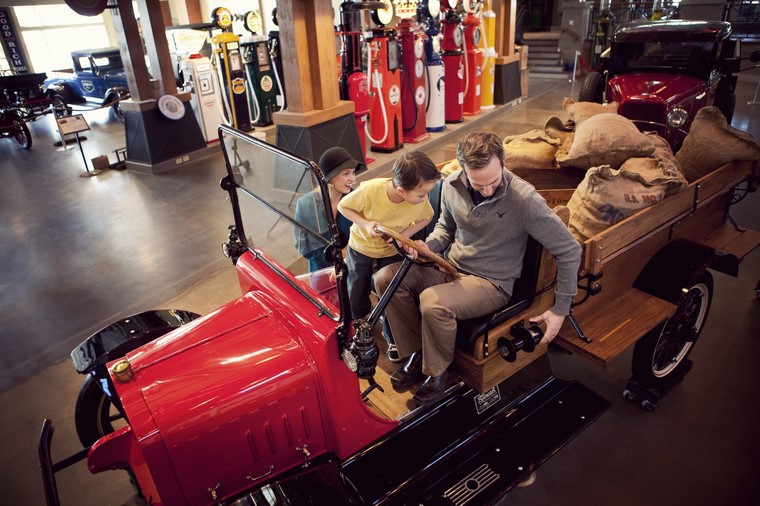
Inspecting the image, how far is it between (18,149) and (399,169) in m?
10.2

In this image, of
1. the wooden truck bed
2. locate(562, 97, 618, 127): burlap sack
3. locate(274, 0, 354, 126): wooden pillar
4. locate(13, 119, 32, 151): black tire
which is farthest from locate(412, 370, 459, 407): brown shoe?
locate(13, 119, 32, 151): black tire

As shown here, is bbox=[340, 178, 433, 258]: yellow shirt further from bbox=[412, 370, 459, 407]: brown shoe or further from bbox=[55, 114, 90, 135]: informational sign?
bbox=[55, 114, 90, 135]: informational sign

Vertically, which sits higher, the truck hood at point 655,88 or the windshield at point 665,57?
the windshield at point 665,57

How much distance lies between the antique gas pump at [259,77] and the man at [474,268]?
8237mm

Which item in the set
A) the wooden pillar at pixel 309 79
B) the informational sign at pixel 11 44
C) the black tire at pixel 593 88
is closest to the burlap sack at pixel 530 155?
the wooden pillar at pixel 309 79

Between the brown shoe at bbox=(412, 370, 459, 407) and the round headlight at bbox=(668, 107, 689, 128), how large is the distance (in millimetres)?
4212

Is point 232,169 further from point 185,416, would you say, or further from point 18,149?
point 18,149

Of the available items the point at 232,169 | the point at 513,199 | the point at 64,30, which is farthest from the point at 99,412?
the point at 64,30

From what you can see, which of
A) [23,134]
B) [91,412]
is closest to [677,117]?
[91,412]

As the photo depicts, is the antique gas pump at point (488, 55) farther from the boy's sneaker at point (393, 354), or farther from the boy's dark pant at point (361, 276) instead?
the boy's sneaker at point (393, 354)

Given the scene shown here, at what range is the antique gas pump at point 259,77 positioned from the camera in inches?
374

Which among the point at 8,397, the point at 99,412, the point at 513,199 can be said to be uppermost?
the point at 513,199

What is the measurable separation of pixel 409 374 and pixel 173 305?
251 centimetres

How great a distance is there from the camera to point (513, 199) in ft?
6.88
